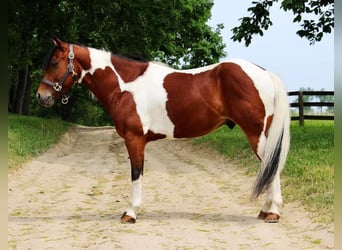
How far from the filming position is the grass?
630 cm

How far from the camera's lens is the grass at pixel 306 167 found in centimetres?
630

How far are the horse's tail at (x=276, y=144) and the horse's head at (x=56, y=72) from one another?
264 cm

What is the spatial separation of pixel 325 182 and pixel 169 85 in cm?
279

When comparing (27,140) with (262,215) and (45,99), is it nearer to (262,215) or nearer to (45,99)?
(45,99)

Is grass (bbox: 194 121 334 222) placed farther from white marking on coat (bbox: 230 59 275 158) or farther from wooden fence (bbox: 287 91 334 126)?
wooden fence (bbox: 287 91 334 126)

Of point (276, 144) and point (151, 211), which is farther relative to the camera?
point (151, 211)

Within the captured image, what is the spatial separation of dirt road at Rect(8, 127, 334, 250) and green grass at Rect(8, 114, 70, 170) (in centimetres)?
40

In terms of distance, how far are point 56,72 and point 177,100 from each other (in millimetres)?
1600

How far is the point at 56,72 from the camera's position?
20.3ft

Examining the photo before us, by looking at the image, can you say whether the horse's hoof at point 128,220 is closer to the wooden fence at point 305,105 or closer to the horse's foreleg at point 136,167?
the horse's foreleg at point 136,167

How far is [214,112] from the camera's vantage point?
606cm

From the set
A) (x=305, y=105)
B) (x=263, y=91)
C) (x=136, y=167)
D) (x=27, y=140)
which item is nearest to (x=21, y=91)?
(x=27, y=140)

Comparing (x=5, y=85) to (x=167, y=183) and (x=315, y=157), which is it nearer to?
(x=167, y=183)

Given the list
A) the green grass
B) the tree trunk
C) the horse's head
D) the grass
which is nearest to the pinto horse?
the horse's head
